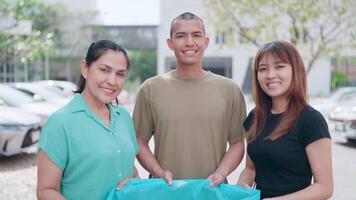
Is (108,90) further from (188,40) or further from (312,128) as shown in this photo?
(312,128)

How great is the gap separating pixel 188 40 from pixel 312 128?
3.31 feet

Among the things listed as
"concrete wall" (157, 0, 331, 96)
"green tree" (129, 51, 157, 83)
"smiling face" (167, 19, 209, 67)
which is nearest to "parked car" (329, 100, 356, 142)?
"smiling face" (167, 19, 209, 67)

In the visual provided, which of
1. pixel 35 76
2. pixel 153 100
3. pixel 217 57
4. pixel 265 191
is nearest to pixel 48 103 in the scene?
pixel 153 100

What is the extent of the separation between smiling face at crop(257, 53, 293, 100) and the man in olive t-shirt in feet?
1.72

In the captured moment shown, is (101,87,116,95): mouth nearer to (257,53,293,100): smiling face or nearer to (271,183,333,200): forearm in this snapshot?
(257,53,293,100): smiling face

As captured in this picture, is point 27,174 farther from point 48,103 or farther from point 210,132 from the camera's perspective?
point 210,132

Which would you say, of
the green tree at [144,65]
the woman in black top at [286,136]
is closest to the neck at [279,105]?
the woman in black top at [286,136]

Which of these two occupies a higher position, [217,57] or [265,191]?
[265,191]

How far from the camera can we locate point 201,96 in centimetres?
304

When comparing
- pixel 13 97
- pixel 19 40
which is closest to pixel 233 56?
pixel 19 40

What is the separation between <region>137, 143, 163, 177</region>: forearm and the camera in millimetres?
2974

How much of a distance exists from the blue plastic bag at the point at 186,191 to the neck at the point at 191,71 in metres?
0.82

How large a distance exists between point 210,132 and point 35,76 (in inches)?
1700

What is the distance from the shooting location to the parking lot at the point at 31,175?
6.46 meters
